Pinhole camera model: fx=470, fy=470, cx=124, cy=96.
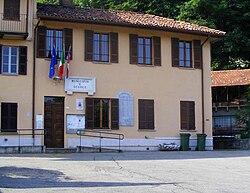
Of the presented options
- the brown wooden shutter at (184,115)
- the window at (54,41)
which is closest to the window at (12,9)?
the window at (54,41)

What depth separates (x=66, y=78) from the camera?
24.8 metres

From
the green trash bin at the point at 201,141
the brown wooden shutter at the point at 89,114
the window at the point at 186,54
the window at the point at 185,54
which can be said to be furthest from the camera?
the window at the point at 185,54

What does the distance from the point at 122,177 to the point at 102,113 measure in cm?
1241

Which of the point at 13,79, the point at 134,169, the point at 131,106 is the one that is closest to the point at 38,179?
the point at 134,169

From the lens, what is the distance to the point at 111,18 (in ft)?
86.0

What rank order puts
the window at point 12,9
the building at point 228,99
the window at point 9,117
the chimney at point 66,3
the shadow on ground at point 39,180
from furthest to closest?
the building at point 228,99 < the chimney at point 66,3 < the window at point 12,9 < the window at point 9,117 < the shadow on ground at point 39,180

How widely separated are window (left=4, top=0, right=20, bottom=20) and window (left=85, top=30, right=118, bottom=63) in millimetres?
3849

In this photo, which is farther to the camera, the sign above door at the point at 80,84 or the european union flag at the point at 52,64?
the sign above door at the point at 80,84

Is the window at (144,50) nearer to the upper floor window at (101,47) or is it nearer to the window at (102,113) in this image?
the upper floor window at (101,47)

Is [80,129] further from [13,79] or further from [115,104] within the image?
[13,79]

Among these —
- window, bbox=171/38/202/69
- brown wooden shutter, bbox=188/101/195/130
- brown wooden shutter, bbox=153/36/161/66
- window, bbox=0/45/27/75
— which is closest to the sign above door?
window, bbox=0/45/27/75

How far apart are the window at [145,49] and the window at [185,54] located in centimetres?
153

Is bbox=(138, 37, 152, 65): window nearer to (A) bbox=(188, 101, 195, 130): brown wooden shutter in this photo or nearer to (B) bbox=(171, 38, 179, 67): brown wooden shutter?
(B) bbox=(171, 38, 179, 67): brown wooden shutter

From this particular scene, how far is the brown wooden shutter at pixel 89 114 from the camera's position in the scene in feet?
82.1
